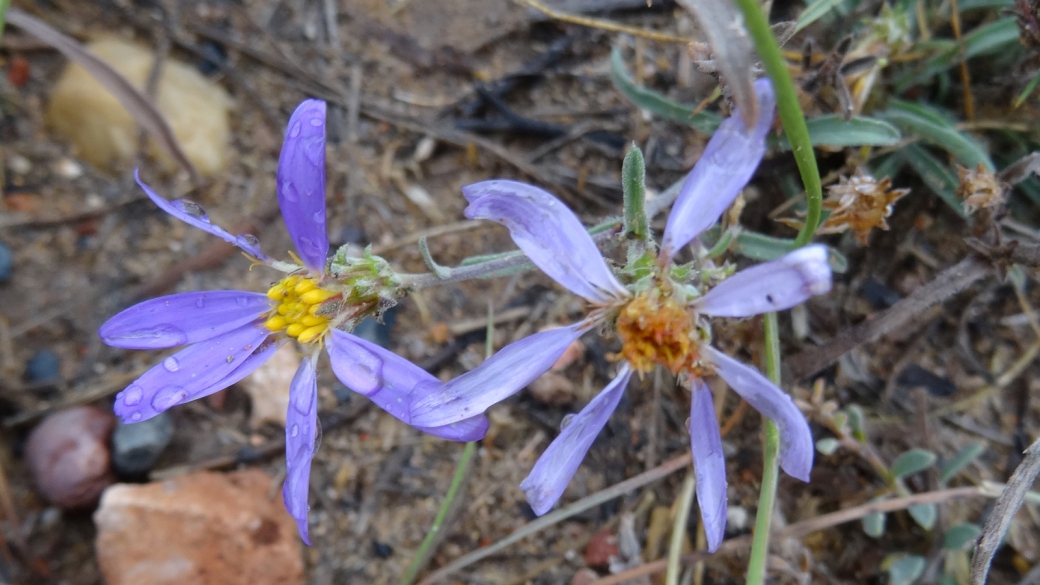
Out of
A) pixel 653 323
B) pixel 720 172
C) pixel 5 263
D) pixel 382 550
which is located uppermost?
pixel 720 172

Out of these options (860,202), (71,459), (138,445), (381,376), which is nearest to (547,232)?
(381,376)

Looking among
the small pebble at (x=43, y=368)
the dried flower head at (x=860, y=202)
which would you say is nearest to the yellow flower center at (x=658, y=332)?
the dried flower head at (x=860, y=202)

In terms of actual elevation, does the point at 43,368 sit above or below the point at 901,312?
below

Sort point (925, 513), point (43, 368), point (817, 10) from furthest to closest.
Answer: point (43, 368) → point (925, 513) → point (817, 10)

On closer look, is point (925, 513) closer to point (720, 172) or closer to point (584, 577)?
point (584, 577)

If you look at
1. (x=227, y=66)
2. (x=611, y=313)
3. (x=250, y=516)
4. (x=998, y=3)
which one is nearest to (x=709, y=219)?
(x=611, y=313)

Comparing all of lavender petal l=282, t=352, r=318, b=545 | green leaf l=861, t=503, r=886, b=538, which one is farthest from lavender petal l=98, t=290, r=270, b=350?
green leaf l=861, t=503, r=886, b=538
